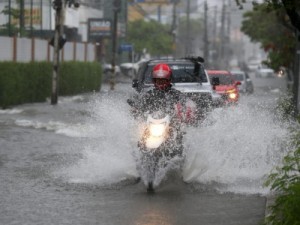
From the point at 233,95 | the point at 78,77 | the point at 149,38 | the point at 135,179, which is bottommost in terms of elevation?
the point at 78,77

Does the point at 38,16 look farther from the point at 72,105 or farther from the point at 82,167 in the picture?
the point at 82,167

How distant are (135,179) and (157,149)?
3.63 feet

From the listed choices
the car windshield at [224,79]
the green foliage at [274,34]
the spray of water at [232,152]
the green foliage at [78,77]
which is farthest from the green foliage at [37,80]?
the spray of water at [232,152]

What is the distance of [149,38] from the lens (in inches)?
3743

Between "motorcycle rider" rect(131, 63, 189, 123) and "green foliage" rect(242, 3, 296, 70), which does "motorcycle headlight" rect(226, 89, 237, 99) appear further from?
"motorcycle rider" rect(131, 63, 189, 123)

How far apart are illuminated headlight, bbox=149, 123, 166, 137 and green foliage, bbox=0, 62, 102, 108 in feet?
63.2

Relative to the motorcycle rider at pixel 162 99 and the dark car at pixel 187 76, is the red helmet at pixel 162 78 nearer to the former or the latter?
the motorcycle rider at pixel 162 99

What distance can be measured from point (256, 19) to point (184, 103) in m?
48.4

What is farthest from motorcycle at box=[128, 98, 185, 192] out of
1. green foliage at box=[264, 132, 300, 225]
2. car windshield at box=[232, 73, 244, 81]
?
car windshield at box=[232, 73, 244, 81]

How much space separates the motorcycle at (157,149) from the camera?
1193cm

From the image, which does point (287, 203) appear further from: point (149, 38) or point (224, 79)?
point (149, 38)

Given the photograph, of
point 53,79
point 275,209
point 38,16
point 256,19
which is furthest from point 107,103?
point 256,19

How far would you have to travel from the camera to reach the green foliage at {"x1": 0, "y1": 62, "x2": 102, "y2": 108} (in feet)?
103

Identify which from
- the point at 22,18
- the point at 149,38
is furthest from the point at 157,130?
the point at 149,38
